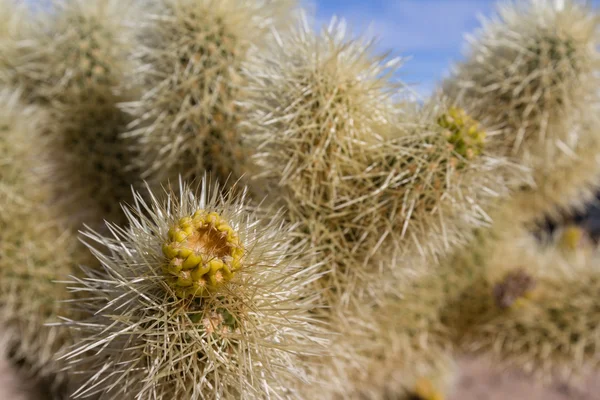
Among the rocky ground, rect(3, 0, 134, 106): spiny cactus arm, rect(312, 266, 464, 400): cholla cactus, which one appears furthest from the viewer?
the rocky ground

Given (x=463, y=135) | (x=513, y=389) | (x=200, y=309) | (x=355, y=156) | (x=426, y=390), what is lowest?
(x=513, y=389)

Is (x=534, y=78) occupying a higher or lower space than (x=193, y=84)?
higher

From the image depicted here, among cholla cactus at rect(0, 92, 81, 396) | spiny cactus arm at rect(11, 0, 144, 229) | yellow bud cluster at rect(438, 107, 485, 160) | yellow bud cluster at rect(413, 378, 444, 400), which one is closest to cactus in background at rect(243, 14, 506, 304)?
yellow bud cluster at rect(438, 107, 485, 160)

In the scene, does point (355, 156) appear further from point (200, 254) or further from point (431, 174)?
point (200, 254)

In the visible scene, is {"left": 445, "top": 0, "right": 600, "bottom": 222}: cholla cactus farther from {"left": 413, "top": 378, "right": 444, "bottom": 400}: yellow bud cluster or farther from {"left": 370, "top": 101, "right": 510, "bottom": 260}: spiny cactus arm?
{"left": 413, "top": 378, "right": 444, "bottom": 400}: yellow bud cluster

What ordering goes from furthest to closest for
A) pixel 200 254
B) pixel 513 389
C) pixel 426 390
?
pixel 513 389
pixel 426 390
pixel 200 254

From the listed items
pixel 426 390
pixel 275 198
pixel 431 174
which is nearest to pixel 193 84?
pixel 275 198

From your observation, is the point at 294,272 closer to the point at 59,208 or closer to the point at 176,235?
the point at 176,235
